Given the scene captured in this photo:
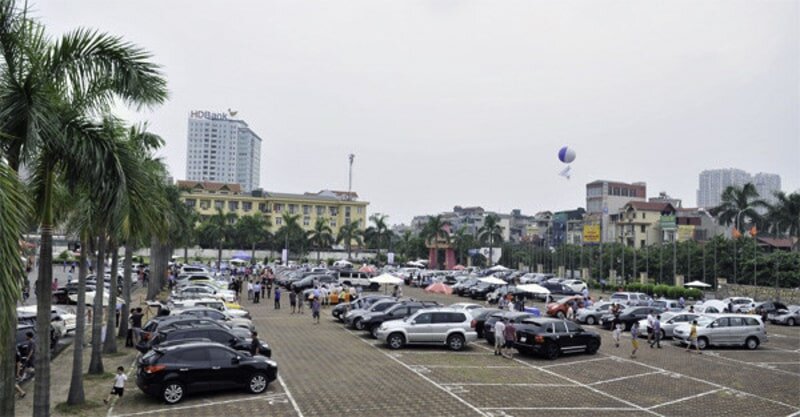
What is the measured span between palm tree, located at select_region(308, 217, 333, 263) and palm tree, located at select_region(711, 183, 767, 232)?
57882 millimetres

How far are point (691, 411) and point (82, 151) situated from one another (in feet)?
49.5

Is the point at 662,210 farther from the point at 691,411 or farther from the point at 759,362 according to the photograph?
the point at 691,411

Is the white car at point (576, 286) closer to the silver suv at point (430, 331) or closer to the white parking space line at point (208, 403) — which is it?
the silver suv at point (430, 331)

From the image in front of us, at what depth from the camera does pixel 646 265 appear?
71.6 meters

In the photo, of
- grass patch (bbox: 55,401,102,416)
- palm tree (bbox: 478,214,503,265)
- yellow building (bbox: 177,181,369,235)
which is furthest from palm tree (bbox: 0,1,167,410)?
yellow building (bbox: 177,181,369,235)

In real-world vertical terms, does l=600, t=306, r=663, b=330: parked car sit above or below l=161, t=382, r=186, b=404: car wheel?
above

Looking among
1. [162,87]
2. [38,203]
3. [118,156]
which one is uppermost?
[162,87]

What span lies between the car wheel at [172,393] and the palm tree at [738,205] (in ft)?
221

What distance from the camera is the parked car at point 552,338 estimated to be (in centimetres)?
2433

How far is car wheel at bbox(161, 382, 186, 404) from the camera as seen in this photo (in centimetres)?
1612

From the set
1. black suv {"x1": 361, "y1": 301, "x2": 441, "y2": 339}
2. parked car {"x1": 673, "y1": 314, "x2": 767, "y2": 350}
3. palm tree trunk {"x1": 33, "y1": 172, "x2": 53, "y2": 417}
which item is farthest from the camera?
black suv {"x1": 361, "y1": 301, "x2": 441, "y2": 339}

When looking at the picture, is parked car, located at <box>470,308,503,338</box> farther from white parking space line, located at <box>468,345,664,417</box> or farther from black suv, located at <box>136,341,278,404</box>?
black suv, located at <box>136,341,278,404</box>

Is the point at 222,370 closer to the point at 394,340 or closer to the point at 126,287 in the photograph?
the point at 394,340

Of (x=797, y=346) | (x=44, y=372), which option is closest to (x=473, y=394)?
(x=44, y=372)
